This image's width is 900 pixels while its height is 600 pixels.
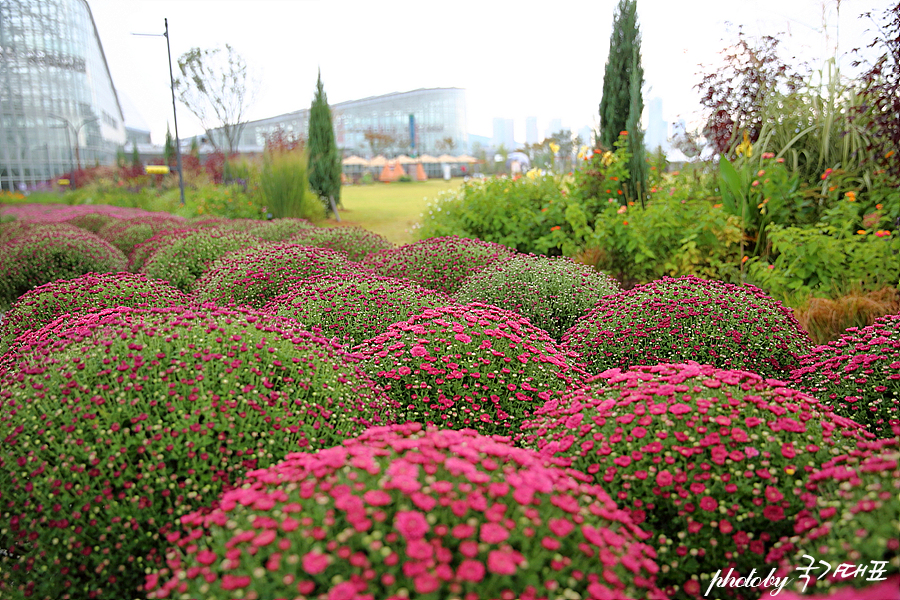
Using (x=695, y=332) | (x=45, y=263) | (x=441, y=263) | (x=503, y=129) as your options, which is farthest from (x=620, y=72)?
(x=503, y=129)

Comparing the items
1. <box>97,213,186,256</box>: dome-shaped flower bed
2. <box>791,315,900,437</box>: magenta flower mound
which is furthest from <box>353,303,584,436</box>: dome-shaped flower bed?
<box>97,213,186,256</box>: dome-shaped flower bed

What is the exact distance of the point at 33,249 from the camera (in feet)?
23.6

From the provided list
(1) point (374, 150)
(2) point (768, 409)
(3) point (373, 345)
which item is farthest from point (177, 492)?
(1) point (374, 150)

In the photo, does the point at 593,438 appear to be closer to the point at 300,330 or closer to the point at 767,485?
the point at 767,485

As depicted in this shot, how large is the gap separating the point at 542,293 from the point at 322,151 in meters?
15.5

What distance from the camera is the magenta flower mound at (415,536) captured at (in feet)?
4.45

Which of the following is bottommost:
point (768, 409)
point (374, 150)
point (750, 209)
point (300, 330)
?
point (768, 409)

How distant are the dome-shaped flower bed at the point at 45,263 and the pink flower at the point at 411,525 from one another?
7.09 metres

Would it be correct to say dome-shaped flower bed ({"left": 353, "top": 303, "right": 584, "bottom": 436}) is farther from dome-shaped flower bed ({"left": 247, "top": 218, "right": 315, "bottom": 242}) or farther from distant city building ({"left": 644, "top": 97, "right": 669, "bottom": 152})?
distant city building ({"left": 644, "top": 97, "right": 669, "bottom": 152})

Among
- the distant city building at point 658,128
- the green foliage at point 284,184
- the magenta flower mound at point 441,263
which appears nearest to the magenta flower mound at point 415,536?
the magenta flower mound at point 441,263

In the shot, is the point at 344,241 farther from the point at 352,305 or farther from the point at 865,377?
the point at 865,377

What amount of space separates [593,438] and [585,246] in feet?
19.5

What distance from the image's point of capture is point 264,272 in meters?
5.25

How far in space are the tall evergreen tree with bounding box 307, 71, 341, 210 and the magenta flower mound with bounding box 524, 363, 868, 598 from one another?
683 inches
